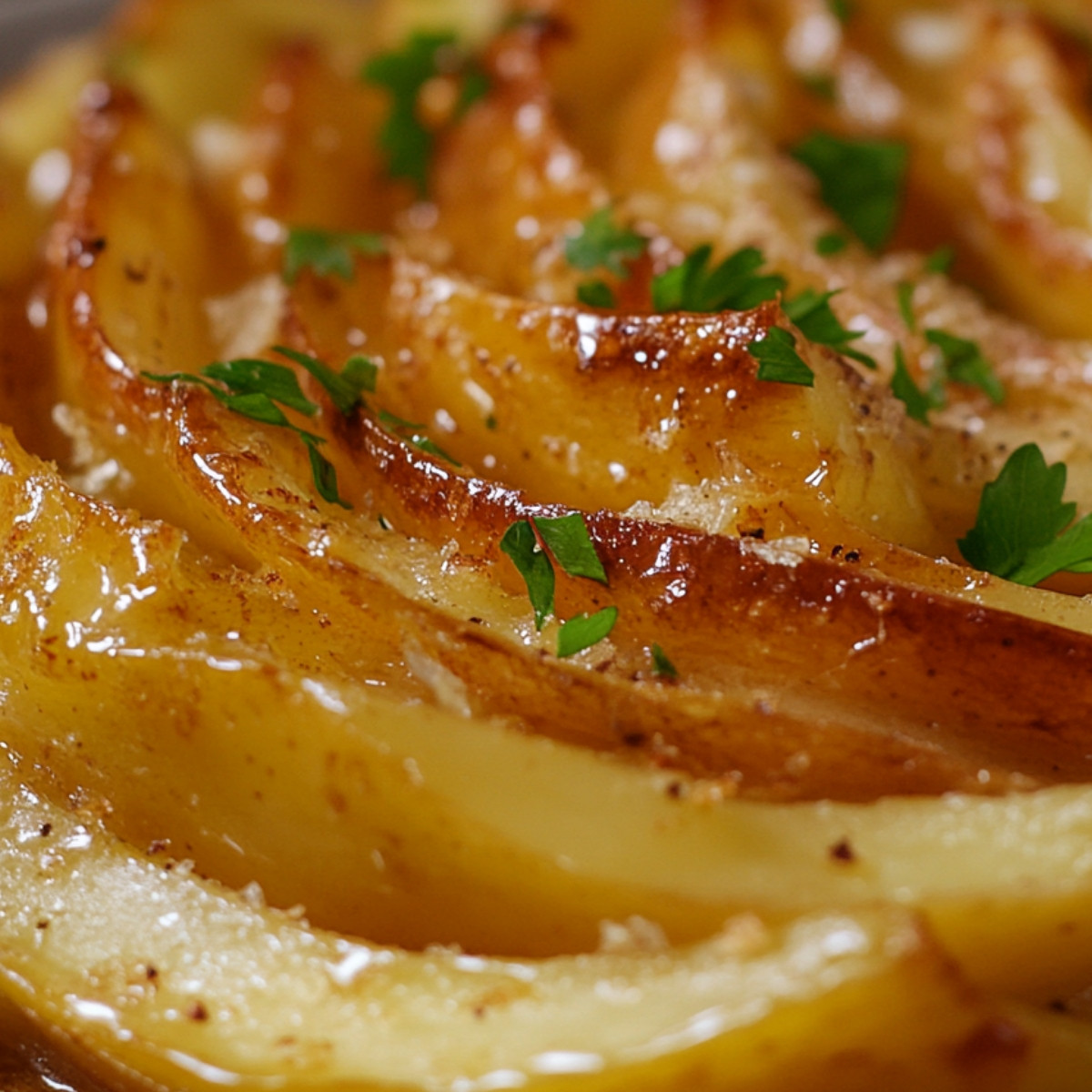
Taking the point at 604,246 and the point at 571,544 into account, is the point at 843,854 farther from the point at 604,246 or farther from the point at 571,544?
the point at 604,246

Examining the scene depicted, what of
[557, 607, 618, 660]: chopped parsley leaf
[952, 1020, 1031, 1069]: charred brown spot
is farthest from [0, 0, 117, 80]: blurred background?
[952, 1020, 1031, 1069]: charred brown spot

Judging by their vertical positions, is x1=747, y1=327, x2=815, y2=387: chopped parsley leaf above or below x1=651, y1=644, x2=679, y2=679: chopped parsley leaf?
above

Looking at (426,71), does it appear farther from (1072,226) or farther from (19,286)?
(1072,226)

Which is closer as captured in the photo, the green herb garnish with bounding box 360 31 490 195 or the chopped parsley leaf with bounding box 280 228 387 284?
the chopped parsley leaf with bounding box 280 228 387 284

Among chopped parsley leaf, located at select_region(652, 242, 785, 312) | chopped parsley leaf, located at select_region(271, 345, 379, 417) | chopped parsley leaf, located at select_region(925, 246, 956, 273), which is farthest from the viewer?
chopped parsley leaf, located at select_region(925, 246, 956, 273)

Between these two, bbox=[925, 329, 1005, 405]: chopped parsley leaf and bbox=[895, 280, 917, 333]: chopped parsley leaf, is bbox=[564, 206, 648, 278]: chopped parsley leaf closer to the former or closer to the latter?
bbox=[895, 280, 917, 333]: chopped parsley leaf

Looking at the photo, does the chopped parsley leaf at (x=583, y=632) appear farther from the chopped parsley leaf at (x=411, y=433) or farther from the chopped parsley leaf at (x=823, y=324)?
the chopped parsley leaf at (x=823, y=324)
